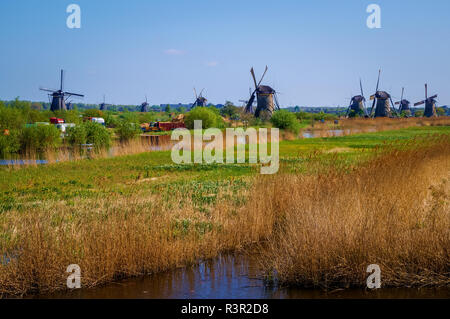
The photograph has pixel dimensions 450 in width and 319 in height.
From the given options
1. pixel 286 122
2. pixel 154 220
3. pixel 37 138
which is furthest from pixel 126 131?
pixel 154 220

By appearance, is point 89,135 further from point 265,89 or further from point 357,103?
point 357,103

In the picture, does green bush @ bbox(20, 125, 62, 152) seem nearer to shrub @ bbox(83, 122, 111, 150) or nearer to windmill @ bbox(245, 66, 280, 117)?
shrub @ bbox(83, 122, 111, 150)

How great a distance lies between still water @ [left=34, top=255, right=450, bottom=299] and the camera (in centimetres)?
819

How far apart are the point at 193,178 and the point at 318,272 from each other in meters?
11.3

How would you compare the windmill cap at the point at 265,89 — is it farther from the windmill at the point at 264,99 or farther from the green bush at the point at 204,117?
the green bush at the point at 204,117

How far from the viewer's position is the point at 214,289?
863cm

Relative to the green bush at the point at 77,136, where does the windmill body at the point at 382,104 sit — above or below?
above

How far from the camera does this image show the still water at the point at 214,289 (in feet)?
26.9

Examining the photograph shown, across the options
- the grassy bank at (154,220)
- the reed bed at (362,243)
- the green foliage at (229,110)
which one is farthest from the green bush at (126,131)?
the green foliage at (229,110)

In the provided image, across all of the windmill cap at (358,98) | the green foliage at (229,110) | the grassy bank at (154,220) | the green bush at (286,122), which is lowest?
the grassy bank at (154,220)

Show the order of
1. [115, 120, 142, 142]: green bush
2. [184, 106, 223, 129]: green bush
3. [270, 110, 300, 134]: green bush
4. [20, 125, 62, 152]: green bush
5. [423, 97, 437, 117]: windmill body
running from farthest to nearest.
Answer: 1. [423, 97, 437, 117]: windmill body
2. [184, 106, 223, 129]: green bush
3. [270, 110, 300, 134]: green bush
4. [115, 120, 142, 142]: green bush
5. [20, 125, 62, 152]: green bush

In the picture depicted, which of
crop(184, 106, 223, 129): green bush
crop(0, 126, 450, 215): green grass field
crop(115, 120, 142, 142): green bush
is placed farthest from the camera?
crop(184, 106, 223, 129): green bush

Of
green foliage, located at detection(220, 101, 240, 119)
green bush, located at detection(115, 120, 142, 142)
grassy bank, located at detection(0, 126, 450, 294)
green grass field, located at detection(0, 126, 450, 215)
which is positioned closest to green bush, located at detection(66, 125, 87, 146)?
green bush, located at detection(115, 120, 142, 142)
